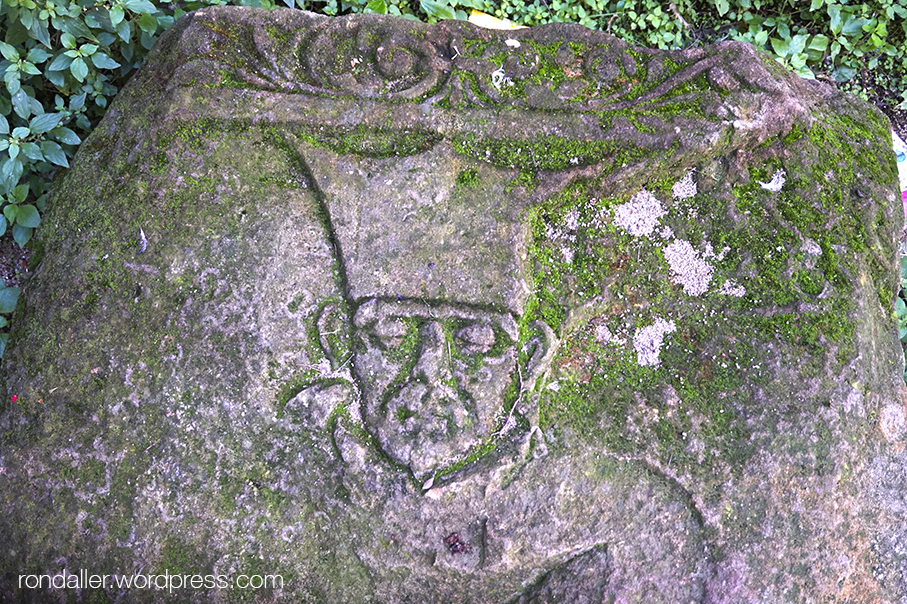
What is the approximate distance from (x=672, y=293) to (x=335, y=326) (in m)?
0.95

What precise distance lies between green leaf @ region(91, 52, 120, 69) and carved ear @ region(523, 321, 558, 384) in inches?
69.0

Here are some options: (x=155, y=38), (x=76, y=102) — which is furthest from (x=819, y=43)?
(x=76, y=102)

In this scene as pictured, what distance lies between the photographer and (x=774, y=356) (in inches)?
70.7

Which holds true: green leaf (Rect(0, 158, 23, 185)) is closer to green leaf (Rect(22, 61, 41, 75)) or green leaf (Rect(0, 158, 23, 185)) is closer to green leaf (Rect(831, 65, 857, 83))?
green leaf (Rect(22, 61, 41, 75))

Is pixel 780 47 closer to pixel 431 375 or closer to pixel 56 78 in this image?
pixel 431 375

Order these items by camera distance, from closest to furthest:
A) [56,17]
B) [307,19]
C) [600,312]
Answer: [600,312] → [307,19] → [56,17]

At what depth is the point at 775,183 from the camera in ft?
6.44

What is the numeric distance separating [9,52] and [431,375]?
6.07ft

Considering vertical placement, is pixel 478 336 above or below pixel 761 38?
below

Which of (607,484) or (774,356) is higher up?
(774,356)

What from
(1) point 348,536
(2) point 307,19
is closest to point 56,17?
(2) point 307,19

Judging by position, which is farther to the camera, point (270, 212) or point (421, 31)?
point (421, 31)

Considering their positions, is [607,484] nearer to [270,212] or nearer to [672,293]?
[672,293]

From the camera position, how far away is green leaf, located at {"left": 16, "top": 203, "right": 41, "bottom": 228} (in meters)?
2.37
